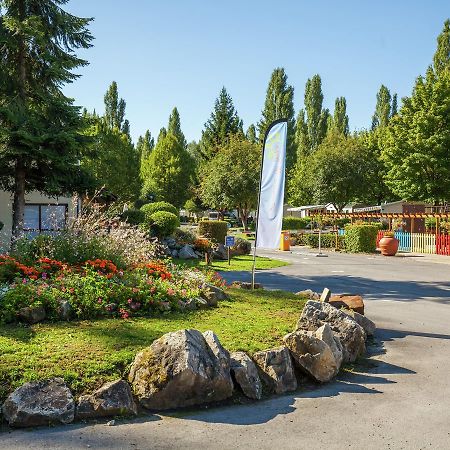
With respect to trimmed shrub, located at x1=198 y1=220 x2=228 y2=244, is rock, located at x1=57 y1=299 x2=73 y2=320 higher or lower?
lower

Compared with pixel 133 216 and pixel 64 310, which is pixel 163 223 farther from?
pixel 64 310

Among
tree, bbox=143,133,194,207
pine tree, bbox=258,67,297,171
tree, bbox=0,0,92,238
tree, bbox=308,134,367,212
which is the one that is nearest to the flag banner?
tree, bbox=0,0,92,238

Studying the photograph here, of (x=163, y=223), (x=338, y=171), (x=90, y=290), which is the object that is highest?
(x=338, y=171)

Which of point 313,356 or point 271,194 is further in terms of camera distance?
point 271,194

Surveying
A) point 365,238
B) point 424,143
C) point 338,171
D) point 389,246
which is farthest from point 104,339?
point 338,171

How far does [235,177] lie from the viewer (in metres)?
45.6

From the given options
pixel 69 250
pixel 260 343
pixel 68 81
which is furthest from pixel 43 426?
pixel 68 81

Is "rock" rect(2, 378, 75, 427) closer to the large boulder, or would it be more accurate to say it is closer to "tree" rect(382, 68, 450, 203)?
the large boulder

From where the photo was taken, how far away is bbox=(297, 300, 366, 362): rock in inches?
252

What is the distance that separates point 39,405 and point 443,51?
47.0 m

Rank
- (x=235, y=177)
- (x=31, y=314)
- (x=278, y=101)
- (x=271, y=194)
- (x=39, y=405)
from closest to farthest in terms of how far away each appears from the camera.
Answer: (x=39, y=405), (x=31, y=314), (x=271, y=194), (x=235, y=177), (x=278, y=101)

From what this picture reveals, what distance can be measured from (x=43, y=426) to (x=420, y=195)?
3890 centimetres

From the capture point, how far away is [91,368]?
190 inches

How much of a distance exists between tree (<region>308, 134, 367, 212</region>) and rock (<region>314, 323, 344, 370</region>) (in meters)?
42.6
